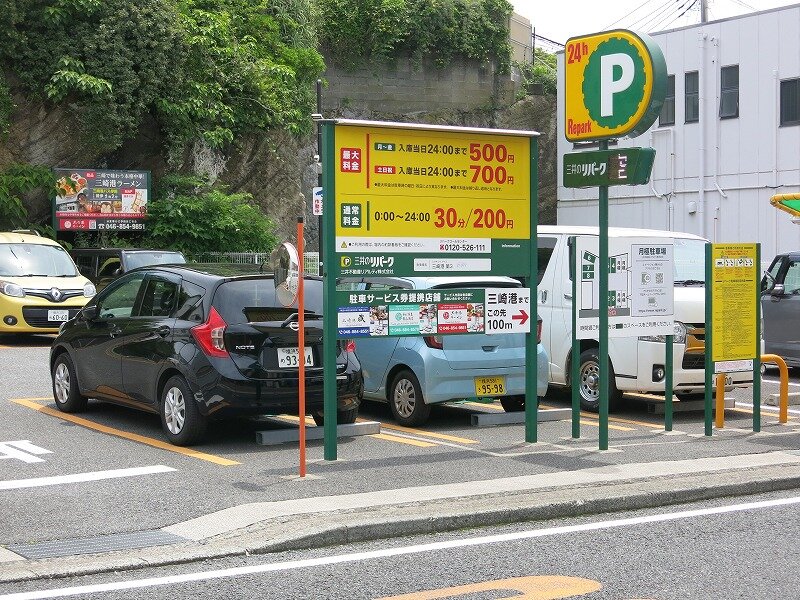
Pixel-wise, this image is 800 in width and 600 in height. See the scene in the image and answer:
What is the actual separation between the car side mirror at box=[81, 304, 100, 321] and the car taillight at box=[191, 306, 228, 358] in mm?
2201

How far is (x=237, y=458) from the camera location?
992 cm

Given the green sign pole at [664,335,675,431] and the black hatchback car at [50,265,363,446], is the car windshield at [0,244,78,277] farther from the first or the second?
the green sign pole at [664,335,675,431]

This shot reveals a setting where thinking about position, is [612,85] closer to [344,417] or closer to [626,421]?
[344,417]

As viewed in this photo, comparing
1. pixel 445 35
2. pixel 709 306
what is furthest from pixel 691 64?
pixel 709 306

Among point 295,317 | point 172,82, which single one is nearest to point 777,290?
point 295,317

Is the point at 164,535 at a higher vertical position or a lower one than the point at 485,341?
lower

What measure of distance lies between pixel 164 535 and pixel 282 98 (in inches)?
1126

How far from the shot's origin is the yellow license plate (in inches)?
465

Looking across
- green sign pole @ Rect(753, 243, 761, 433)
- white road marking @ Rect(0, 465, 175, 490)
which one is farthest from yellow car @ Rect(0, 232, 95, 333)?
green sign pole @ Rect(753, 243, 761, 433)

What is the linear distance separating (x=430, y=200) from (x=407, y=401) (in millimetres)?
2643

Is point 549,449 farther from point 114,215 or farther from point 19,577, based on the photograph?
point 114,215

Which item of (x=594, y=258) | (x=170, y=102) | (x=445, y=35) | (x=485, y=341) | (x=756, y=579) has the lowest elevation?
(x=756, y=579)

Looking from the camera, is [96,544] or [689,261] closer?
[96,544]

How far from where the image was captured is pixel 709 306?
1155 centimetres
